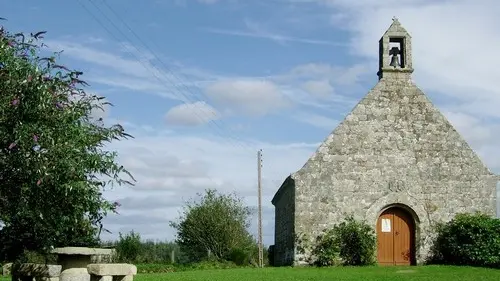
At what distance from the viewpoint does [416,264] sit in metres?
26.5

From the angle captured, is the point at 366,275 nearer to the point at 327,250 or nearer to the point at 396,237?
the point at 327,250

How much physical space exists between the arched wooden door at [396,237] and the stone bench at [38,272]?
15.5 metres

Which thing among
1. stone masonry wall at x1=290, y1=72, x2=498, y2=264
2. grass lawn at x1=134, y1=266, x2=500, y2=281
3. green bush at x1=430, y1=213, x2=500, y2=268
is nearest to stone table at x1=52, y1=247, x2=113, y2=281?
grass lawn at x1=134, y1=266, x2=500, y2=281

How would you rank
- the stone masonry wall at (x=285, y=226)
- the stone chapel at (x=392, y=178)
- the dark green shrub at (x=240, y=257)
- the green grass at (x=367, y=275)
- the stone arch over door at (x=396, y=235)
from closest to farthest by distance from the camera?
1. the green grass at (x=367, y=275)
2. the stone chapel at (x=392, y=178)
3. the stone arch over door at (x=396, y=235)
4. the stone masonry wall at (x=285, y=226)
5. the dark green shrub at (x=240, y=257)

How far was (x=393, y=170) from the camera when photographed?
2673 centimetres

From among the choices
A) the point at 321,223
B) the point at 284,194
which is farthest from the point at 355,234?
the point at 284,194

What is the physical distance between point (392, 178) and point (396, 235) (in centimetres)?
212

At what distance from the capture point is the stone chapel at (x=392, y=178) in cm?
2634

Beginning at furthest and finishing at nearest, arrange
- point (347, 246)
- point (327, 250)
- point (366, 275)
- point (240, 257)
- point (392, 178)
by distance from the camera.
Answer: point (240, 257) < point (392, 178) < point (347, 246) < point (327, 250) < point (366, 275)

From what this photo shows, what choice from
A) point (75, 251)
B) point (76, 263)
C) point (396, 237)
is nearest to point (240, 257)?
point (396, 237)

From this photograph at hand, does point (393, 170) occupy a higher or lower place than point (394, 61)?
lower

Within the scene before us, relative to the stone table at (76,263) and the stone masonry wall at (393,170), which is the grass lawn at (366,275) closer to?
the stone masonry wall at (393,170)

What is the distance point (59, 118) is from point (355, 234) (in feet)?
52.3

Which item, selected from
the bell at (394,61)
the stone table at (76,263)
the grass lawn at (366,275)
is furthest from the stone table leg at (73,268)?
the bell at (394,61)
